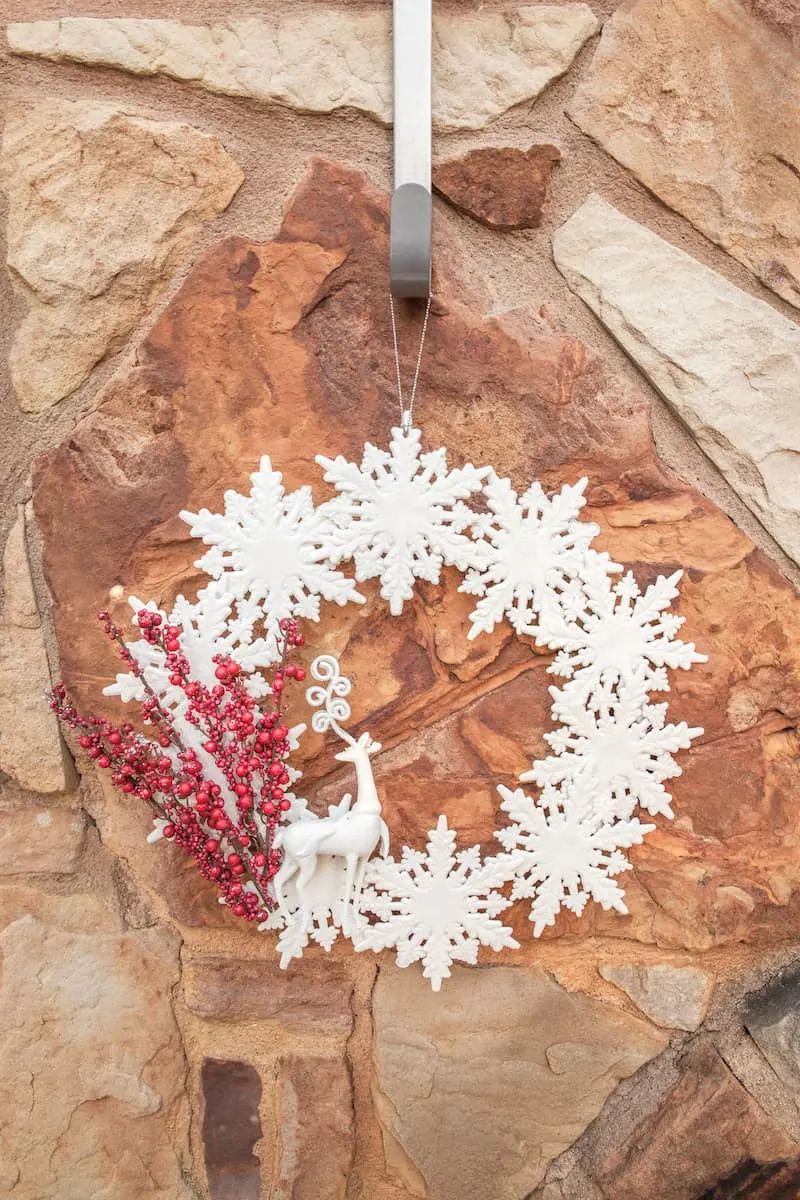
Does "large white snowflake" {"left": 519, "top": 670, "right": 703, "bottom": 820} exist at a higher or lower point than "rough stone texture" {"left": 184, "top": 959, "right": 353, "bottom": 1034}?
higher

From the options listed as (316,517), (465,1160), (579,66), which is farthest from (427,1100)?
(579,66)

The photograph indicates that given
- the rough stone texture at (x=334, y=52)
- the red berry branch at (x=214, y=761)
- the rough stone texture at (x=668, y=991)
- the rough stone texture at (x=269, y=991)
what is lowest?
the rough stone texture at (x=269, y=991)

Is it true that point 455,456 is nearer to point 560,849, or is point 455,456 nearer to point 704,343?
point 704,343

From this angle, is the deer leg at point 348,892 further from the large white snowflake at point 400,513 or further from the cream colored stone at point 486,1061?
the large white snowflake at point 400,513

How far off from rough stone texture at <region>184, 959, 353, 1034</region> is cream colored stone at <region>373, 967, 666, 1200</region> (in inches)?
2.0

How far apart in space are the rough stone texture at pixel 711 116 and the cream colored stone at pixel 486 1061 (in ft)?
2.45

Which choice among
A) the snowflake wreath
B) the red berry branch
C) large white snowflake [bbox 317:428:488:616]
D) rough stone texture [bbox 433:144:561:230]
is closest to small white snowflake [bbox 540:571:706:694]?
the snowflake wreath

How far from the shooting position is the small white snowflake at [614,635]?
2.82 ft

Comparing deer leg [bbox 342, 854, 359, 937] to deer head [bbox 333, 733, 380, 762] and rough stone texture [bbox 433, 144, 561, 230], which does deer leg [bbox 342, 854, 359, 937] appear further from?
rough stone texture [bbox 433, 144, 561, 230]

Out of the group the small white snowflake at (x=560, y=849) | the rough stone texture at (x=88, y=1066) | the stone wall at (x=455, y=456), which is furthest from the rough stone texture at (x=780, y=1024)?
the rough stone texture at (x=88, y=1066)

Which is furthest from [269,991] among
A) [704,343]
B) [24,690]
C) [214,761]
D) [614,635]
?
[704,343]

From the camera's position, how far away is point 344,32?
2.85 ft

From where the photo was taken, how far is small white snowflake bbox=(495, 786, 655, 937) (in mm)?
874

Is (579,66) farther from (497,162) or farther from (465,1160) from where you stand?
(465,1160)
